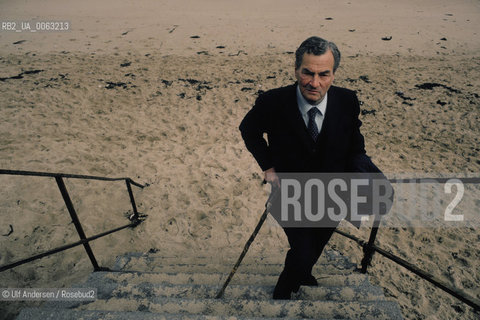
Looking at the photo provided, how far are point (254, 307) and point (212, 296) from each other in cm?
43

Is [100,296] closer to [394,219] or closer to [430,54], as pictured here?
[394,219]

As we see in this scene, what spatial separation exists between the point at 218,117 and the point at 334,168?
4616 mm

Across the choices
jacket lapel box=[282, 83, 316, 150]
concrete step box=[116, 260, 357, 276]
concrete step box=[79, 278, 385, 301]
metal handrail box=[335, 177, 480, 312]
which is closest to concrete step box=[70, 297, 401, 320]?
concrete step box=[79, 278, 385, 301]

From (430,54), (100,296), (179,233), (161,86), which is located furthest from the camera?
(430,54)

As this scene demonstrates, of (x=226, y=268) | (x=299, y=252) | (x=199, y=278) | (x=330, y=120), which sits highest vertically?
(x=330, y=120)

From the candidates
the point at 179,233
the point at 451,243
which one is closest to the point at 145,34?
the point at 179,233

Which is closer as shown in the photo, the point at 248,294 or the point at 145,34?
the point at 248,294

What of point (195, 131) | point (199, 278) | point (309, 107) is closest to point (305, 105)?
point (309, 107)

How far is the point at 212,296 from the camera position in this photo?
2346mm

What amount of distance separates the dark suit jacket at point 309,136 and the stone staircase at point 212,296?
3.52 ft

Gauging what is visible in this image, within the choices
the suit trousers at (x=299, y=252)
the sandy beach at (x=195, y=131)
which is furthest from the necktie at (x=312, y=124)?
the sandy beach at (x=195, y=131)

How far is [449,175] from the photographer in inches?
191

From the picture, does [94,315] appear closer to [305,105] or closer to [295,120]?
[295,120]

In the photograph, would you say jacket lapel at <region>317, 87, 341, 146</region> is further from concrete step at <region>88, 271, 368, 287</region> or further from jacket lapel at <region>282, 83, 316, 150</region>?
concrete step at <region>88, 271, 368, 287</region>
